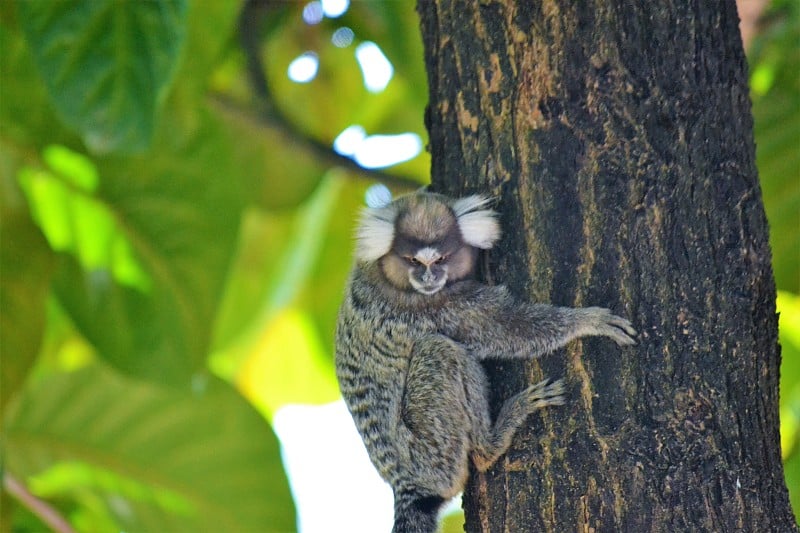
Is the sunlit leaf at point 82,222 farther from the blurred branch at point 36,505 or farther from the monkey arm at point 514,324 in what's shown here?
the monkey arm at point 514,324

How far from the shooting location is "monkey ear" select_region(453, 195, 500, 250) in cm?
273

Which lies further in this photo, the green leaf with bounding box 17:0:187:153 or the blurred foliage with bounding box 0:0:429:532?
the blurred foliage with bounding box 0:0:429:532

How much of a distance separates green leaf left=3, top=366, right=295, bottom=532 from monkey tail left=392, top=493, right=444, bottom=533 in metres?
1.37

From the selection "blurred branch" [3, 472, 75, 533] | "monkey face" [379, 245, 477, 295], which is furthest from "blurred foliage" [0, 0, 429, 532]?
"monkey face" [379, 245, 477, 295]

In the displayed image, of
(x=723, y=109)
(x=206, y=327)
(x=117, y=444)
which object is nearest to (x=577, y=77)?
(x=723, y=109)

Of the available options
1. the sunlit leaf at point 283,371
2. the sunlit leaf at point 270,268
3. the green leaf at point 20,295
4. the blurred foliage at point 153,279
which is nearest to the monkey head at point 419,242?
the blurred foliage at point 153,279

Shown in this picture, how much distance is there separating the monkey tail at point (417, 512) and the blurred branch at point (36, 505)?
136 centimetres

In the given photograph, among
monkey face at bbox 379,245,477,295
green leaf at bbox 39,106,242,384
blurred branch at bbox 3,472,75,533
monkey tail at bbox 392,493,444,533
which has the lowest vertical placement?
monkey tail at bbox 392,493,444,533

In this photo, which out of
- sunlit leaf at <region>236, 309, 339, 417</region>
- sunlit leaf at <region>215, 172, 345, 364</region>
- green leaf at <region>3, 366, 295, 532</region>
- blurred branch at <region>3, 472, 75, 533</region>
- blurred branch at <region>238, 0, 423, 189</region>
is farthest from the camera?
sunlit leaf at <region>236, 309, 339, 417</region>

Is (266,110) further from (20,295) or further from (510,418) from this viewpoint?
(510,418)

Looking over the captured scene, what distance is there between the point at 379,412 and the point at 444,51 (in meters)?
1.15

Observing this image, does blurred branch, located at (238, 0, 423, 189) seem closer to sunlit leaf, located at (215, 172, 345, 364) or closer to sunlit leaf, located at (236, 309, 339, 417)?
sunlit leaf, located at (215, 172, 345, 364)

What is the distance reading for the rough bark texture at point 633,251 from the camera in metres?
2.38

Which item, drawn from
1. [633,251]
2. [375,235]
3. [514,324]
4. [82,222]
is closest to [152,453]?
[82,222]
